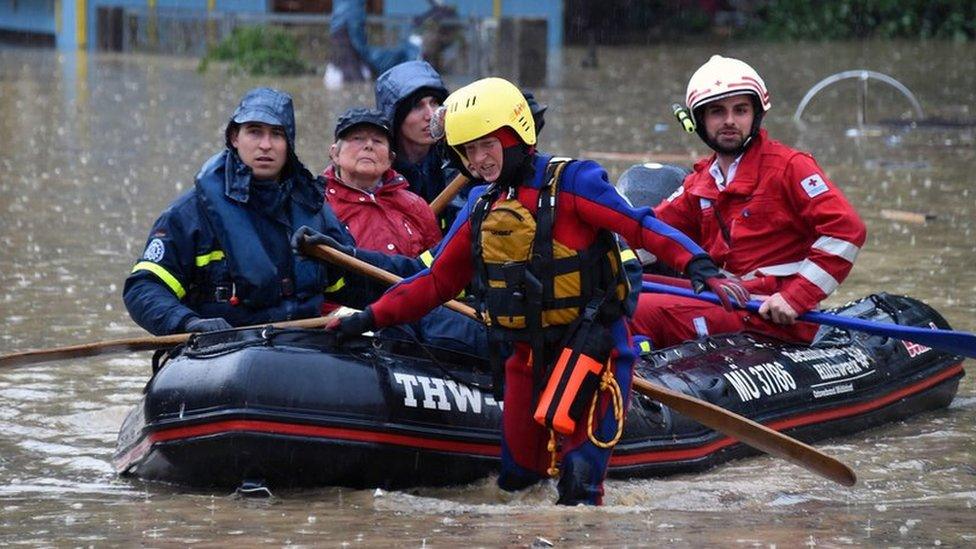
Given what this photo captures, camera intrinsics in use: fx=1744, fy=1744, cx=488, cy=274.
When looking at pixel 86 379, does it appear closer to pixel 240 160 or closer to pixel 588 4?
pixel 240 160

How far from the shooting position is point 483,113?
18.1ft

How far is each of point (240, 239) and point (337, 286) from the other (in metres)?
0.59

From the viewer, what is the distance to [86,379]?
26.7 feet

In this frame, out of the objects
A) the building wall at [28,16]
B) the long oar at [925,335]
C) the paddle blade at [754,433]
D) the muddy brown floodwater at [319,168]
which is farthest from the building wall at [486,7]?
the paddle blade at [754,433]

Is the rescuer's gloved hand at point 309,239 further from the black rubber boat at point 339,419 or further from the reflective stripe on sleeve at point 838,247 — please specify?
the reflective stripe on sleeve at point 838,247

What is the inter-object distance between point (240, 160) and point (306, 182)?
0.26m

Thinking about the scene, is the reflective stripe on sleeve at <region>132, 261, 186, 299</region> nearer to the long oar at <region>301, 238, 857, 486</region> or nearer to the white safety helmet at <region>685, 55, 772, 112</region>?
the long oar at <region>301, 238, 857, 486</region>

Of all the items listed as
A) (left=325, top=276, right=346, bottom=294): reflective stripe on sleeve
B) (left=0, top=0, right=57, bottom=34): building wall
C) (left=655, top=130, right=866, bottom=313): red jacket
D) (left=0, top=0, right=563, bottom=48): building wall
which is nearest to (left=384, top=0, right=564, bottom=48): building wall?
(left=0, top=0, right=563, bottom=48): building wall

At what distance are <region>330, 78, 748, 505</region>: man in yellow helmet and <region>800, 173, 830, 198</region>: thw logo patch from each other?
65.4 inches

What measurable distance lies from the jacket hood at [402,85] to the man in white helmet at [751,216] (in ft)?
3.62

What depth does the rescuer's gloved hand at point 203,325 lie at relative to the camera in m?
6.26

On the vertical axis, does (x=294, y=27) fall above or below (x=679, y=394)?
above

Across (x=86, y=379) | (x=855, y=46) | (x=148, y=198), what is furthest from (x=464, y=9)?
(x=86, y=379)

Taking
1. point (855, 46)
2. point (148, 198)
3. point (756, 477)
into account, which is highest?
point (855, 46)
